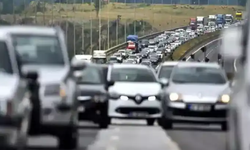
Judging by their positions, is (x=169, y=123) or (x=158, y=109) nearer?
(x=169, y=123)

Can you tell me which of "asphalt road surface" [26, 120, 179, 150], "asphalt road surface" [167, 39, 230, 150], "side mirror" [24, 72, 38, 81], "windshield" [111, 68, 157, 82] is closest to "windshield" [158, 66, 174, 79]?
"windshield" [111, 68, 157, 82]

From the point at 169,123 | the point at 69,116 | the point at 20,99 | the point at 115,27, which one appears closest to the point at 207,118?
the point at 169,123

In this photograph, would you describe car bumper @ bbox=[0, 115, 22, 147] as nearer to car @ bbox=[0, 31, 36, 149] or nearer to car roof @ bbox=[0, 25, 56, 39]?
car @ bbox=[0, 31, 36, 149]

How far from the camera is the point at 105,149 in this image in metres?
16.6

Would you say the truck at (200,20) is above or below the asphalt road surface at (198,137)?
below

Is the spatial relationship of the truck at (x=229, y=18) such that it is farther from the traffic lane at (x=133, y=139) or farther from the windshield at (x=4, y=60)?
the windshield at (x=4, y=60)

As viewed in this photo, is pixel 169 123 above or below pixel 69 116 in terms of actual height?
below

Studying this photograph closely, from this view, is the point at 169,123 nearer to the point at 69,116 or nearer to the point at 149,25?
the point at 69,116

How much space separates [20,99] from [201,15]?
156 metres

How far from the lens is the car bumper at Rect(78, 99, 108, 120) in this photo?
74.1ft

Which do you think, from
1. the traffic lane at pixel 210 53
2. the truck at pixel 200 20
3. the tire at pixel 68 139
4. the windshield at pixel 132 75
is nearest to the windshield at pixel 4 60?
the tire at pixel 68 139

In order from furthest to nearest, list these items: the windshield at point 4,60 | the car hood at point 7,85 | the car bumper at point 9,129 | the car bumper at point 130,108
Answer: the car bumper at point 130,108, the windshield at point 4,60, the car hood at point 7,85, the car bumper at point 9,129

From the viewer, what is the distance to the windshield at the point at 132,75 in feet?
84.7

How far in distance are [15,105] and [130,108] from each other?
13.0 m
